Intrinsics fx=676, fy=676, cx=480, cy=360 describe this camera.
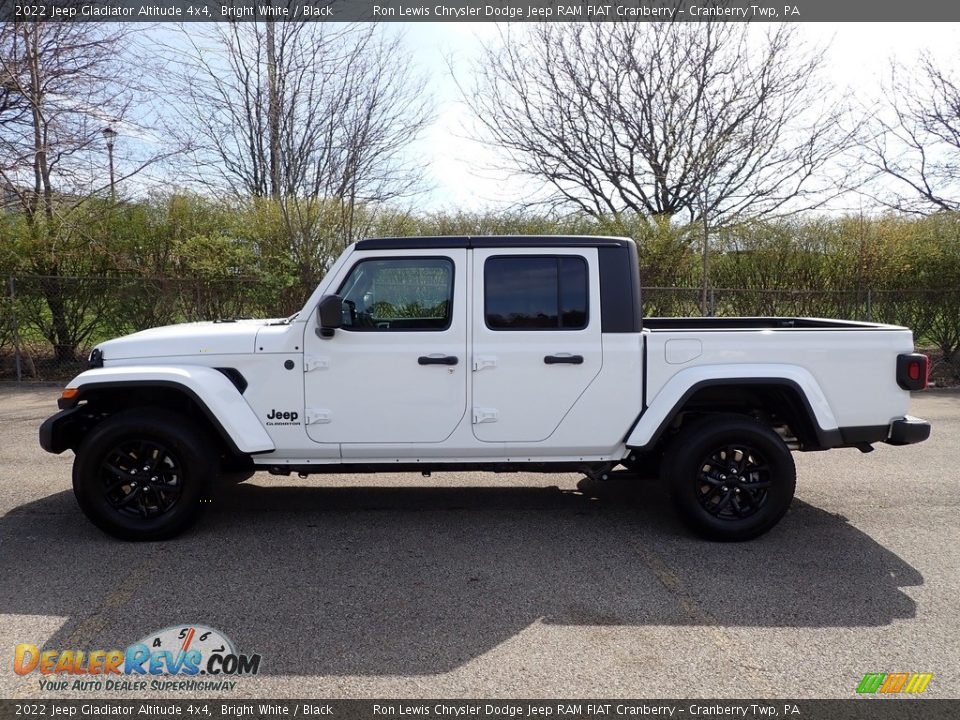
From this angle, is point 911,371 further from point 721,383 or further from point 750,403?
point 721,383

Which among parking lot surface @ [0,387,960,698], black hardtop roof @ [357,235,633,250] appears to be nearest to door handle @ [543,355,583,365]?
black hardtop roof @ [357,235,633,250]

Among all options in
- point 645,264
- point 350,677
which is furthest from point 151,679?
point 645,264

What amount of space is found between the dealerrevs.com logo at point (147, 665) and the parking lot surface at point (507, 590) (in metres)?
0.06

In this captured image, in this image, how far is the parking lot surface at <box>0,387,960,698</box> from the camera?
299cm

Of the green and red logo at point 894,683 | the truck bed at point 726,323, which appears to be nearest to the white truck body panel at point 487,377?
the truck bed at point 726,323

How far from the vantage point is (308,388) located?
4418mm

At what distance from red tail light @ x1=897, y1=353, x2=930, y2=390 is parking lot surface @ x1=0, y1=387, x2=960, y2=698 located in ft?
3.46

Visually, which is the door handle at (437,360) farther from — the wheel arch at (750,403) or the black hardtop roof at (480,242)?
the wheel arch at (750,403)

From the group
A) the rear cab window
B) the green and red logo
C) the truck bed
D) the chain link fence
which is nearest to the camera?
the green and red logo

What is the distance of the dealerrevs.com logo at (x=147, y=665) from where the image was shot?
2924 mm

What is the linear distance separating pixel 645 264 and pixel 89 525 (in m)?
10.3

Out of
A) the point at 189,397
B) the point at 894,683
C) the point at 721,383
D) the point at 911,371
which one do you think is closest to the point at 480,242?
the point at 721,383

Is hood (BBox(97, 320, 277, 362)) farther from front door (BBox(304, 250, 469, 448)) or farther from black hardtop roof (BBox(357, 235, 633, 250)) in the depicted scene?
black hardtop roof (BBox(357, 235, 633, 250))

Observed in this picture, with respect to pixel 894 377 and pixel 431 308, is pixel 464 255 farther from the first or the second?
pixel 894 377
